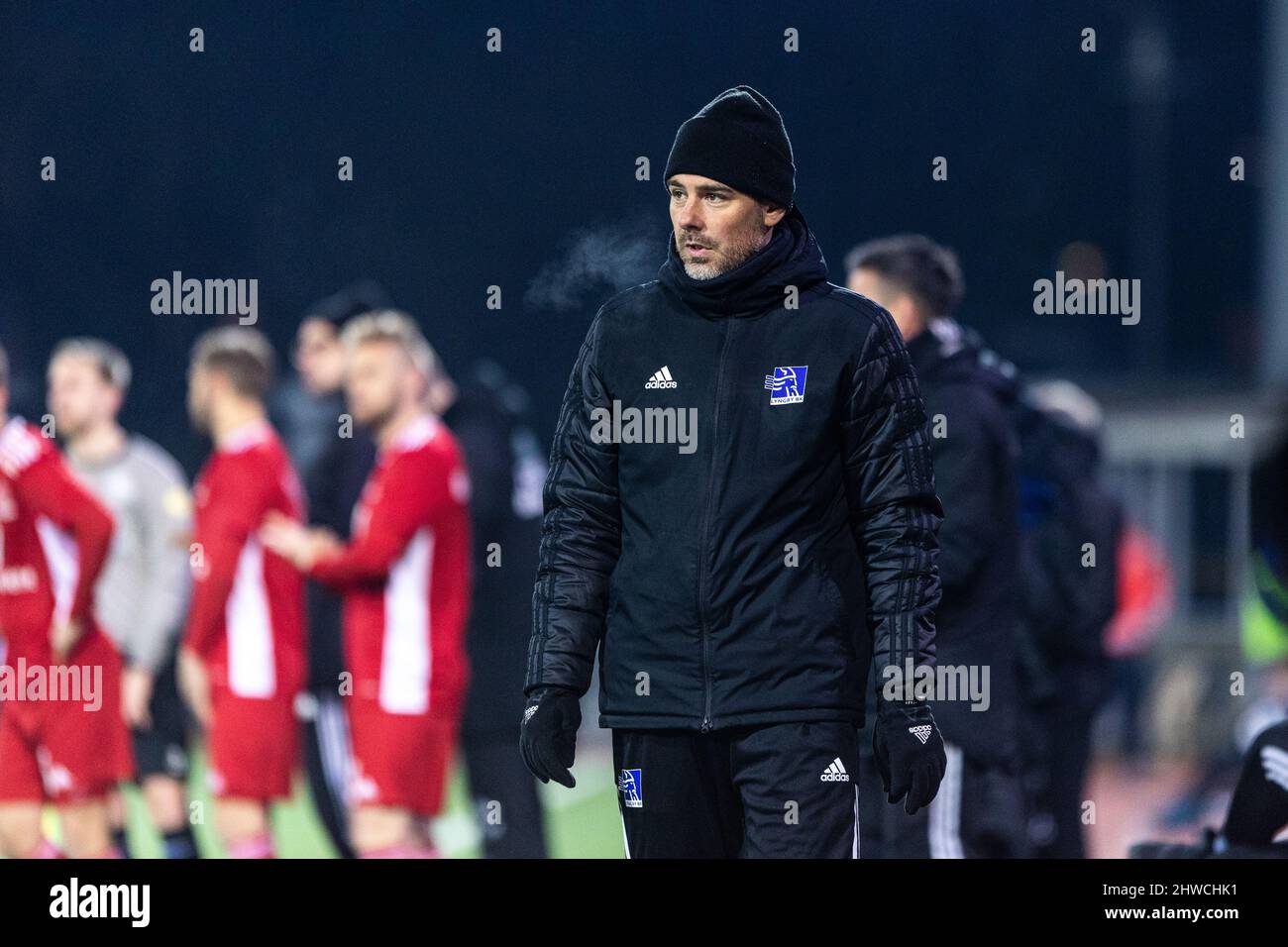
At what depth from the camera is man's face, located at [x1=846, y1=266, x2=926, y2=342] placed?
5.20 metres

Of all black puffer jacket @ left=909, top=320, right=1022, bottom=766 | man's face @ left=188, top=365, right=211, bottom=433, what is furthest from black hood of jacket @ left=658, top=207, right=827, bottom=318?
man's face @ left=188, top=365, right=211, bottom=433

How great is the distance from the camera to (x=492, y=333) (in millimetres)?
6809

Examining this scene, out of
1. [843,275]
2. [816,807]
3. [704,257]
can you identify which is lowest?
[816,807]

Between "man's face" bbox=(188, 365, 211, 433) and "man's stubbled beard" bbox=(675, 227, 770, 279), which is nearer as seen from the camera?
"man's stubbled beard" bbox=(675, 227, 770, 279)

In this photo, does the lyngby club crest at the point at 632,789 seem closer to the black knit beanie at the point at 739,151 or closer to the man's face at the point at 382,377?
the black knit beanie at the point at 739,151

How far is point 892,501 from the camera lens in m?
3.67

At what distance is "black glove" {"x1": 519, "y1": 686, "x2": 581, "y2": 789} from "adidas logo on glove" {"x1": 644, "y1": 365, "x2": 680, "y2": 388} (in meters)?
0.60

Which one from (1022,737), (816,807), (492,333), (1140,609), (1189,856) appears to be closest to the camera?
(816,807)

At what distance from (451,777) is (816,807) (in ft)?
10.5

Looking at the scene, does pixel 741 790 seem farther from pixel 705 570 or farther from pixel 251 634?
pixel 251 634

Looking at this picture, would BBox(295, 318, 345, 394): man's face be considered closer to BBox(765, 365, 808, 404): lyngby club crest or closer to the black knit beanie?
the black knit beanie
